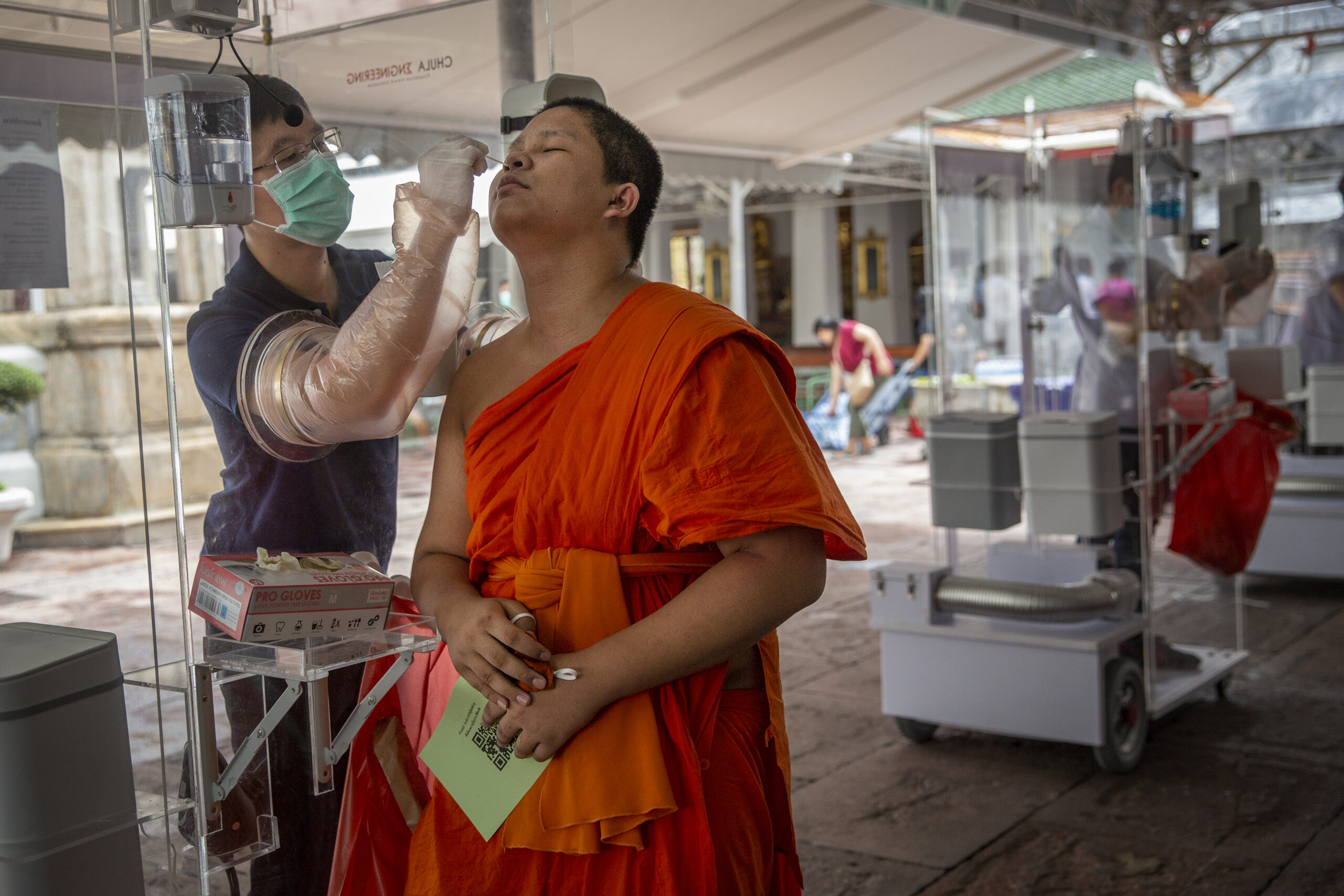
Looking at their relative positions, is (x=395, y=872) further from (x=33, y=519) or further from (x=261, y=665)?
(x=33, y=519)

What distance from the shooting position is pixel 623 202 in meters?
1.58

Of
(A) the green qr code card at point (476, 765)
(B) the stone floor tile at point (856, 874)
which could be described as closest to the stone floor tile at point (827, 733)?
(B) the stone floor tile at point (856, 874)

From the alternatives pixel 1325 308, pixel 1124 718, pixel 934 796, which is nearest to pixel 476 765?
pixel 934 796

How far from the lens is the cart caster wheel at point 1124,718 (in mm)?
3414

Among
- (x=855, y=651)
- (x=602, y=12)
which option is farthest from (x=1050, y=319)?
(x=602, y=12)

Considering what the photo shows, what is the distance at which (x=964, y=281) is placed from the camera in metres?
4.01

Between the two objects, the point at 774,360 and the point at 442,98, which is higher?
the point at 442,98

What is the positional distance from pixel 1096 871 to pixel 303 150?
2336mm

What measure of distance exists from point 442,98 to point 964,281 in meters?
2.43

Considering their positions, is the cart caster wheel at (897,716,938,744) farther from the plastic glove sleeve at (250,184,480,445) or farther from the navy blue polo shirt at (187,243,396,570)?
the plastic glove sleeve at (250,184,480,445)

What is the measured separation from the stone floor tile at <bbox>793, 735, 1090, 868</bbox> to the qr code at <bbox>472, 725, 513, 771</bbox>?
1746 millimetres

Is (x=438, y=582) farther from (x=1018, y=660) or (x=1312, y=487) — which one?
(x=1312, y=487)

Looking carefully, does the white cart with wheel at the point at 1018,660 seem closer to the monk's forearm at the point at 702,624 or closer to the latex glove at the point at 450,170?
the monk's forearm at the point at 702,624

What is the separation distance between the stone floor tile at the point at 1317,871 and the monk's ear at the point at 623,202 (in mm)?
2177
